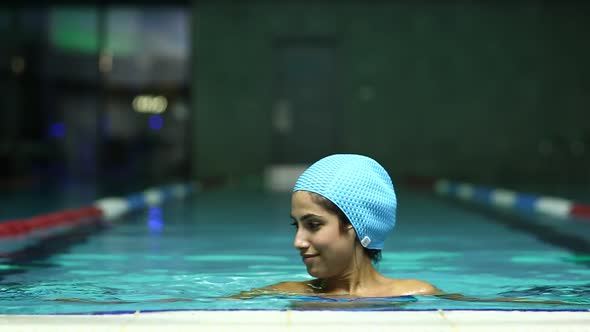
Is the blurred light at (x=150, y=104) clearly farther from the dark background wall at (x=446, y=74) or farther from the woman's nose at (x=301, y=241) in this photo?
the woman's nose at (x=301, y=241)

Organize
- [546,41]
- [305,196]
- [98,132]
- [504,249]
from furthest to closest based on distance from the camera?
[98,132] < [546,41] < [504,249] < [305,196]

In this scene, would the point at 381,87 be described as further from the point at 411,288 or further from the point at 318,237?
the point at 318,237

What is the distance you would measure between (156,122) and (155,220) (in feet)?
36.3

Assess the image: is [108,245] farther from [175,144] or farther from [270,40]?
[175,144]

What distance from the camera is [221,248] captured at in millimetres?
5391

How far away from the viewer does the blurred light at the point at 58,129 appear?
715 inches

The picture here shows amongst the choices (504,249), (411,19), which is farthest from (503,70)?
(504,249)

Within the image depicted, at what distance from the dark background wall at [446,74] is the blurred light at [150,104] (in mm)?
1770

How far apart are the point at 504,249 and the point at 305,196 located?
291 centimetres

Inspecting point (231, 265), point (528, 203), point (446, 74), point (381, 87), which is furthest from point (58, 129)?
point (231, 265)

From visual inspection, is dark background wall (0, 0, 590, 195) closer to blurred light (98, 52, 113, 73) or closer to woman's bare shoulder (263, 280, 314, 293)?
blurred light (98, 52, 113, 73)

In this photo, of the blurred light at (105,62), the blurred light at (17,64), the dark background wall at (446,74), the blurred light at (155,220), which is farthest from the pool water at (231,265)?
the blurred light at (105,62)

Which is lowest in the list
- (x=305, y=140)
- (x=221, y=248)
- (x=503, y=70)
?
(x=221, y=248)

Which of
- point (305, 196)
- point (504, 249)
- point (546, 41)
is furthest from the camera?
point (546, 41)
